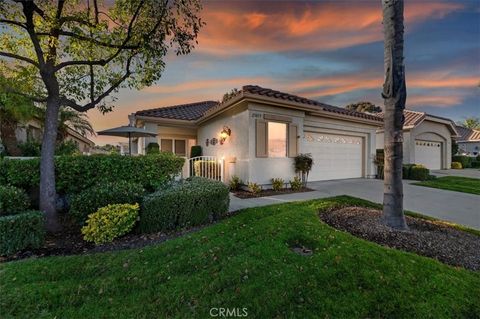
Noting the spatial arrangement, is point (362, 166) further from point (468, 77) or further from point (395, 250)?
point (395, 250)

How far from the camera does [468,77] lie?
955 cm

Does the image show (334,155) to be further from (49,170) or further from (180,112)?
(49,170)

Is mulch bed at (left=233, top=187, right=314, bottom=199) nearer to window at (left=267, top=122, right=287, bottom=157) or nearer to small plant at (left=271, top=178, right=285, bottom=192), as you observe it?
small plant at (left=271, top=178, right=285, bottom=192)

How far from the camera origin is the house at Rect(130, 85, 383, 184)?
8.41m

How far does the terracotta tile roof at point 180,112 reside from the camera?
11.4 metres

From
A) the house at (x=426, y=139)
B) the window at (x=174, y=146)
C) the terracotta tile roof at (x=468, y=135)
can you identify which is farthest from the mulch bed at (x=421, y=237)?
the terracotta tile roof at (x=468, y=135)

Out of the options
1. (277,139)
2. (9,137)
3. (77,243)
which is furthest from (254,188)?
(9,137)

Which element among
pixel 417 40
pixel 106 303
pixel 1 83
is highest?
pixel 417 40

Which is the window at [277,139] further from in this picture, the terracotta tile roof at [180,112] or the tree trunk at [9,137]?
the tree trunk at [9,137]

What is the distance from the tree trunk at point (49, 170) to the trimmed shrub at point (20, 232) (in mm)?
865

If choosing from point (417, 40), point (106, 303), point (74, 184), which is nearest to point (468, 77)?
point (417, 40)

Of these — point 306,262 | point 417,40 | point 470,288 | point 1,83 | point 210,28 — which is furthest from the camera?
point 417,40

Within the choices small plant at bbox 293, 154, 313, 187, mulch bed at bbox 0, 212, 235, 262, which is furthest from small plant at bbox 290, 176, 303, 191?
mulch bed at bbox 0, 212, 235, 262

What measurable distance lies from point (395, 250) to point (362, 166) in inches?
419
